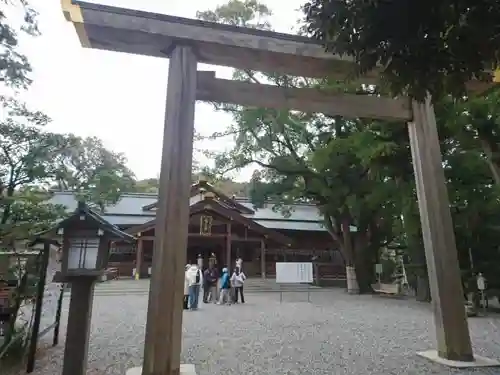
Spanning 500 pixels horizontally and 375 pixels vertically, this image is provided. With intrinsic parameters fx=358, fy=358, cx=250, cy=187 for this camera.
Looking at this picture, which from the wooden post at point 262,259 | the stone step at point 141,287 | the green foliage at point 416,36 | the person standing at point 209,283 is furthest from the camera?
the wooden post at point 262,259

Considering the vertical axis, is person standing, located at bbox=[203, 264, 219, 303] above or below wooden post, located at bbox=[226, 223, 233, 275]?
below

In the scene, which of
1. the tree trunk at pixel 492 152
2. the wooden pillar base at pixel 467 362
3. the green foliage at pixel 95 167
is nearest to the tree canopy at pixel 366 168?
the tree trunk at pixel 492 152

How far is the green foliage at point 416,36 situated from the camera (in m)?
2.17

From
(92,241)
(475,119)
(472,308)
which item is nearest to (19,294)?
(92,241)

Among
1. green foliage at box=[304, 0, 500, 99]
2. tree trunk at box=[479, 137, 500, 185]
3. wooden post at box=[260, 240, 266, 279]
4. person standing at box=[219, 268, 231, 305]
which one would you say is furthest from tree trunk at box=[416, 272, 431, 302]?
green foliage at box=[304, 0, 500, 99]

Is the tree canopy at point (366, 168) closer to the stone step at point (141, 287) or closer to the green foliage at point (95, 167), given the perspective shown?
the stone step at point (141, 287)

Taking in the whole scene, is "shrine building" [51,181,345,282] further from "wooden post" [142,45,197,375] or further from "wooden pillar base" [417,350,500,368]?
"wooden pillar base" [417,350,500,368]

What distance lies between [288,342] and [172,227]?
313 centimetres

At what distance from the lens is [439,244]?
4.55m

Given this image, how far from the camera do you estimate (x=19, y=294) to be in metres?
4.42

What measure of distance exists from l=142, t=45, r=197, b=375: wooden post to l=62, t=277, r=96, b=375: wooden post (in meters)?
0.77

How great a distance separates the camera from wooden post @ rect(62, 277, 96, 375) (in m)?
2.80

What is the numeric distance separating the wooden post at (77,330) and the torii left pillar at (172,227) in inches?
30.2

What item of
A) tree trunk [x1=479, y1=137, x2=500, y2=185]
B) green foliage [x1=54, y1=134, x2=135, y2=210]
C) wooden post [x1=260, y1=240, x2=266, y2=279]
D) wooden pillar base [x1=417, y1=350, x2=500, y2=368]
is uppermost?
green foliage [x1=54, y1=134, x2=135, y2=210]
